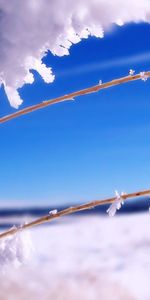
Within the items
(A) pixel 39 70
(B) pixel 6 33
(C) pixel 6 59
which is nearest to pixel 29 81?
(A) pixel 39 70

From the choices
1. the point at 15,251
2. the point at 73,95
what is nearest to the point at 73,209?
the point at 73,95

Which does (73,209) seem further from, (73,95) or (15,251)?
(15,251)

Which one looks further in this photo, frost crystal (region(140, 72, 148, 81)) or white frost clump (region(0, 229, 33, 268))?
white frost clump (region(0, 229, 33, 268))

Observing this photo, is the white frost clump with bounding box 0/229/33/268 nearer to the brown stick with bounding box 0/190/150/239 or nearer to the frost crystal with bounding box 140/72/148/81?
the brown stick with bounding box 0/190/150/239

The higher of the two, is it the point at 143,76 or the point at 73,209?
the point at 143,76

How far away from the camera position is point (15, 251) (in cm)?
77

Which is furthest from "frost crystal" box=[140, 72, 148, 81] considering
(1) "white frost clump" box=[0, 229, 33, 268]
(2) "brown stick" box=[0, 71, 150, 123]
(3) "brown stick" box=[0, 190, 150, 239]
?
(1) "white frost clump" box=[0, 229, 33, 268]

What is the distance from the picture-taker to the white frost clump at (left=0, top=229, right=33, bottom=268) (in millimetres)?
743

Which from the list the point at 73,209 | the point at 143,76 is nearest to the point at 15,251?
the point at 73,209

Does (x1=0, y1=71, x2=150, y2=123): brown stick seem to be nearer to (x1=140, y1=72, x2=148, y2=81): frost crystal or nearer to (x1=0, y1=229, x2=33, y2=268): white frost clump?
(x1=140, y1=72, x2=148, y2=81): frost crystal

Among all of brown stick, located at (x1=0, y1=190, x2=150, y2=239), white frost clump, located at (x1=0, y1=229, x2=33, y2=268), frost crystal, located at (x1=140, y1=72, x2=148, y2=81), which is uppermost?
frost crystal, located at (x1=140, y1=72, x2=148, y2=81)

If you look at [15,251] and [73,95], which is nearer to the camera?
[73,95]

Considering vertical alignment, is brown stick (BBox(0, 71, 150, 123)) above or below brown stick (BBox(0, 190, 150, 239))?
above

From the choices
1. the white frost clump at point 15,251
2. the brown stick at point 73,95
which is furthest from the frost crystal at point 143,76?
the white frost clump at point 15,251
